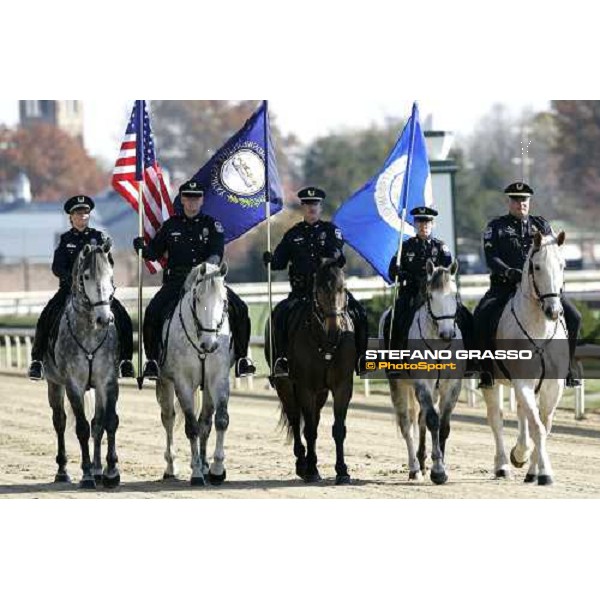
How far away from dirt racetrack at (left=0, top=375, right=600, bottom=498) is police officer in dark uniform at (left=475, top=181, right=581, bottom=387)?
1345mm

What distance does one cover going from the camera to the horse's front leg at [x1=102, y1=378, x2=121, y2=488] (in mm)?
15844

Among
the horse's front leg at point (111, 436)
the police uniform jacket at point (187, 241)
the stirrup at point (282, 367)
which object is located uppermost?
the police uniform jacket at point (187, 241)

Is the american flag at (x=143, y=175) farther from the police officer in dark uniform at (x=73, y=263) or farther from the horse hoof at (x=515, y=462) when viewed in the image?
the horse hoof at (x=515, y=462)

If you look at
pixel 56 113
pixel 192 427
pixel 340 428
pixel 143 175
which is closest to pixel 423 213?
pixel 340 428

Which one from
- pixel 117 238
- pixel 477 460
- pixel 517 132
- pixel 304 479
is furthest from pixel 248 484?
pixel 517 132

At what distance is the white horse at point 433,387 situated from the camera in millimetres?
15562

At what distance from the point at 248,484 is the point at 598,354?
7062 millimetres

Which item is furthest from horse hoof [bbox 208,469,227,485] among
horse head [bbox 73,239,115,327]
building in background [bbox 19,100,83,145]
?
building in background [bbox 19,100,83,145]

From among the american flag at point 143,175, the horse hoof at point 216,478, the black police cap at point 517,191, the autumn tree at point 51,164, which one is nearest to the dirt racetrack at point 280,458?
the horse hoof at point 216,478

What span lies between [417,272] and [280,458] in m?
3.39

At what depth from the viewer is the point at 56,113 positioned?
99.1m

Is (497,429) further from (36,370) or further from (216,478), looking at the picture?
(36,370)

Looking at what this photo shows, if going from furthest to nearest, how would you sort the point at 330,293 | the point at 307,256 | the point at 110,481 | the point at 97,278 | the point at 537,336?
the point at 307,256, the point at 537,336, the point at 110,481, the point at 330,293, the point at 97,278

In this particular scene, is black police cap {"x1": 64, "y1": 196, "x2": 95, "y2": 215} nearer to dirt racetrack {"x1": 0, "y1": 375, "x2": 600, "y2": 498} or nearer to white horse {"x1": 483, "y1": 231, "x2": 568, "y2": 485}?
dirt racetrack {"x1": 0, "y1": 375, "x2": 600, "y2": 498}
